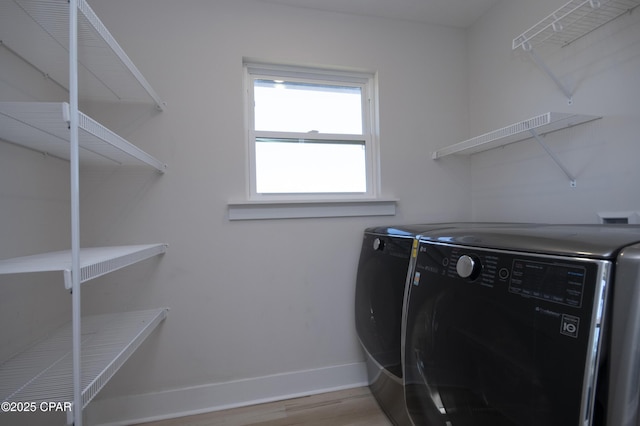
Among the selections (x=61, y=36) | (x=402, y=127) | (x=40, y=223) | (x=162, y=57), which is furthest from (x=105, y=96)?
(x=402, y=127)

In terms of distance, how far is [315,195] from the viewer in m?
1.73

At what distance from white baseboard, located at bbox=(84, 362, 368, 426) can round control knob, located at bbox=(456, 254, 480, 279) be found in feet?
3.83

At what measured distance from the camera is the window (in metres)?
1.67

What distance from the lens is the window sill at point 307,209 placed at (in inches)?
60.1

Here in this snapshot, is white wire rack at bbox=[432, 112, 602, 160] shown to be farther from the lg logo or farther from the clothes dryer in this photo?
the lg logo

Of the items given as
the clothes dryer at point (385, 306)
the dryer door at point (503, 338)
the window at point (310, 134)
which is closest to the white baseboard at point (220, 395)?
the clothes dryer at point (385, 306)

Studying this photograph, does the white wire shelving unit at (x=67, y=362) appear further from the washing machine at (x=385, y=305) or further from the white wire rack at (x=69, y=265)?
the washing machine at (x=385, y=305)

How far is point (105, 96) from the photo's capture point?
1.39 m

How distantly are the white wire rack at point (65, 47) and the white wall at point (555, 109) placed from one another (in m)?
1.88

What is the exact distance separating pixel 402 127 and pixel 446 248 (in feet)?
3.71

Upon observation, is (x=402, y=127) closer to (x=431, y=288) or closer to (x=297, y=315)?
(x=431, y=288)

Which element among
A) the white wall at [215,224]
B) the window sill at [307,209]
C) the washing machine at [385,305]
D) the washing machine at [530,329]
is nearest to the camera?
the washing machine at [530,329]

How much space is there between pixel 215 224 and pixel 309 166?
659mm

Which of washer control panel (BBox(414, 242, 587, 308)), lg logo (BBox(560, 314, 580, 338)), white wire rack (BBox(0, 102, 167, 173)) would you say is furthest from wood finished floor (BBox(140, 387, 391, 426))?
white wire rack (BBox(0, 102, 167, 173))
